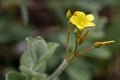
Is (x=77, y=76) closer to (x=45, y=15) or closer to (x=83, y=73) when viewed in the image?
(x=83, y=73)

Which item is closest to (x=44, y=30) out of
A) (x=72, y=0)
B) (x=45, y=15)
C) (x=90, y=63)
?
(x=45, y=15)

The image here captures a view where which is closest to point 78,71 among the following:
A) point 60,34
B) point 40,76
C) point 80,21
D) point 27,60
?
point 60,34

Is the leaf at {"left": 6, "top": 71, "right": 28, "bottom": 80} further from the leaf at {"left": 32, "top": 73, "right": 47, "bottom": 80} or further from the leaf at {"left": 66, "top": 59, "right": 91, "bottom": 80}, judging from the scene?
the leaf at {"left": 66, "top": 59, "right": 91, "bottom": 80}

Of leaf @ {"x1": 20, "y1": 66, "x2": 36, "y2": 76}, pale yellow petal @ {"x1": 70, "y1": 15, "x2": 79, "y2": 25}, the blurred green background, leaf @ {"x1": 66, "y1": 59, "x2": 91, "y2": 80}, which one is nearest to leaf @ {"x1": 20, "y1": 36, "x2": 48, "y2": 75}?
leaf @ {"x1": 20, "y1": 66, "x2": 36, "y2": 76}

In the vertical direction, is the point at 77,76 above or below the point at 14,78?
below

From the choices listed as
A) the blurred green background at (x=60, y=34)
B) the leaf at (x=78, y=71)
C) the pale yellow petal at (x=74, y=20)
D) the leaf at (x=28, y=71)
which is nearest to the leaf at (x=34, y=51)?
the leaf at (x=28, y=71)

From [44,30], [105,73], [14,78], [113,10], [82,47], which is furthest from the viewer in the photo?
[113,10]

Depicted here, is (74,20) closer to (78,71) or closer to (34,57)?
(34,57)

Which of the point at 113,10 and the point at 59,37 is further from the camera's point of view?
the point at 113,10

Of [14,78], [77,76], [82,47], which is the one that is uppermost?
[14,78]

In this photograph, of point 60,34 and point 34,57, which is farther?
point 60,34
